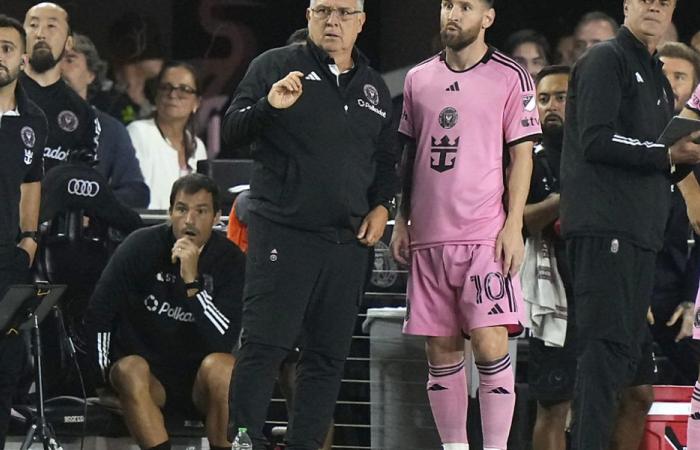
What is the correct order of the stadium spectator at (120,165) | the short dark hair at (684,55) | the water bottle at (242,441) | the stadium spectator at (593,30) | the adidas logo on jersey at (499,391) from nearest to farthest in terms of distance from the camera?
the water bottle at (242,441), the adidas logo on jersey at (499,391), the short dark hair at (684,55), the stadium spectator at (120,165), the stadium spectator at (593,30)

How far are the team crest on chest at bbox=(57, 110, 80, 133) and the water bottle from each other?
A: 263 centimetres

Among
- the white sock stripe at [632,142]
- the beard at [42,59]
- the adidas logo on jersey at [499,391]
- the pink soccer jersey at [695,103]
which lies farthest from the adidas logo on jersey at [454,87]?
Answer: the beard at [42,59]

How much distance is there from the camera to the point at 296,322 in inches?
225

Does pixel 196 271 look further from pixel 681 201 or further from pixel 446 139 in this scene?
pixel 681 201

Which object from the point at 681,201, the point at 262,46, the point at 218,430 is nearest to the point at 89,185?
the point at 218,430

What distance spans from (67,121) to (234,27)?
12.9ft

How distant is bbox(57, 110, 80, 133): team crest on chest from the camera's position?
765cm

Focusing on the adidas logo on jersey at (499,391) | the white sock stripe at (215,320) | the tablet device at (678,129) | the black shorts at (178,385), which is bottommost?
the black shorts at (178,385)

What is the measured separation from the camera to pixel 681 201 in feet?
24.2

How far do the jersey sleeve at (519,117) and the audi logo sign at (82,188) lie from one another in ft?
7.21

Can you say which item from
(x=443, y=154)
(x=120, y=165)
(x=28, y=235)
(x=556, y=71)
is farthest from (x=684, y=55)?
(x=28, y=235)

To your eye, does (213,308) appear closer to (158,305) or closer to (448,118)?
(158,305)

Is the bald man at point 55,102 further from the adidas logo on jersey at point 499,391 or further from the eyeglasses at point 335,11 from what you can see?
the adidas logo on jersey at point 499,391

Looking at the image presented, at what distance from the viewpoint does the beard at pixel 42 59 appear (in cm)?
789
